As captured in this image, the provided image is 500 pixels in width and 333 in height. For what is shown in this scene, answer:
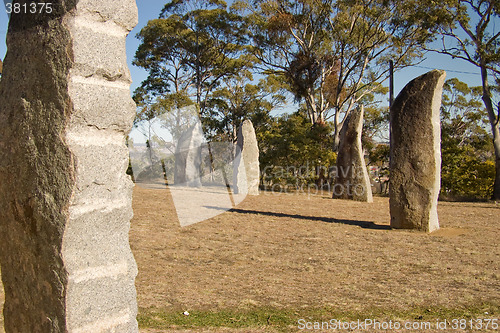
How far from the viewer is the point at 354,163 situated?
44.6 feet

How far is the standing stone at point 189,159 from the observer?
64.8ft

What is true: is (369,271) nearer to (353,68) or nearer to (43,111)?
(43,111)

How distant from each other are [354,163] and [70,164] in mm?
12007

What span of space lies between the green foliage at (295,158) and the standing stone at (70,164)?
1677 centimetres

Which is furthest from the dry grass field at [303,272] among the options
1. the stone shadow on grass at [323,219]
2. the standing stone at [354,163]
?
the standing stone at [354,163]

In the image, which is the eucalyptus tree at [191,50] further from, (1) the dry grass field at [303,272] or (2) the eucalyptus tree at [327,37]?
(1) the dry grass field at [303,272]

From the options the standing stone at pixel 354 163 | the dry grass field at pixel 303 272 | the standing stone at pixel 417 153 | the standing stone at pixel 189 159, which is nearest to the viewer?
the dry grass field at pixel 303 272

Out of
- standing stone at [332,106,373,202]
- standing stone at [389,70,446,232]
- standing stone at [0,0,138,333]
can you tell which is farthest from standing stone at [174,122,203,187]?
standing stone at [0,0,138,333]

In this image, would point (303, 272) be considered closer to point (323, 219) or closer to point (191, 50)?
point (323, 219)

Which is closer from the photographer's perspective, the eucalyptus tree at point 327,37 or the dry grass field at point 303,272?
the dry grass field at point 303,272

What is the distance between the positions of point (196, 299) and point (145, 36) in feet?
80.6

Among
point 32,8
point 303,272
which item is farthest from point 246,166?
point 32,8

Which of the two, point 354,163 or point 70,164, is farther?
point 354,163

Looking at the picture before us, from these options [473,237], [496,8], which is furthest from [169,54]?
[473,237]
